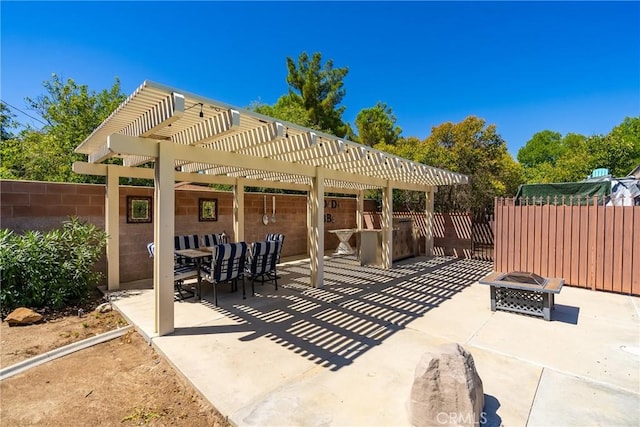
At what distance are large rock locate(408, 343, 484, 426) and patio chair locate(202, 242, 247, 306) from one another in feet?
11.8

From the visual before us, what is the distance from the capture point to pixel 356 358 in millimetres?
3189

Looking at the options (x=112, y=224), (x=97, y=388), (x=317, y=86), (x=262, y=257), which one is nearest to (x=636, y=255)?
(x=262, y=257)

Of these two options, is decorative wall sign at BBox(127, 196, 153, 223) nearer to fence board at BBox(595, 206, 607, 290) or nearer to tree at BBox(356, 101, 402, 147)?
fence board at BBox(595, 206, 607, 290)

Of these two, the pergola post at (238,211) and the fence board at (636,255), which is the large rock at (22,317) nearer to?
the pergola post at (238,211)

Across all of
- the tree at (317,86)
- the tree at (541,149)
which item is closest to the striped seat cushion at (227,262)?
the tree at (317,86)

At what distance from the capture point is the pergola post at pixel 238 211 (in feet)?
25.5

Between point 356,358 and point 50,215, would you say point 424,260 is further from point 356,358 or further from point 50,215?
Answer: point 50,215

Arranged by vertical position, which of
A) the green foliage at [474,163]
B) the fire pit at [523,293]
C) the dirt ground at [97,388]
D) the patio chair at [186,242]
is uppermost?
the green foliage at [474,163]

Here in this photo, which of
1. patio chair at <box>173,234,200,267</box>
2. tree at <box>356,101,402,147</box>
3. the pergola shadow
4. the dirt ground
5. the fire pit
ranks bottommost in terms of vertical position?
the dirt ground

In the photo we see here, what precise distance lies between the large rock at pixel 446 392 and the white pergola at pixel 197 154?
283 centimetres

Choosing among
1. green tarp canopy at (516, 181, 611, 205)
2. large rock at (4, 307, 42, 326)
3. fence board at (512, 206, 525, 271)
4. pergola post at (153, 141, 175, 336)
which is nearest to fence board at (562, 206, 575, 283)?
green tarp canopy at (516, 181, 611, 205)

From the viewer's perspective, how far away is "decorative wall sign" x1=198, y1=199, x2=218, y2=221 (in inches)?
303

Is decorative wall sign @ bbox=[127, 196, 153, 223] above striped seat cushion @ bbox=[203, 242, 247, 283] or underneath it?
Result: above

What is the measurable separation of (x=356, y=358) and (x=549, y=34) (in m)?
9.65
